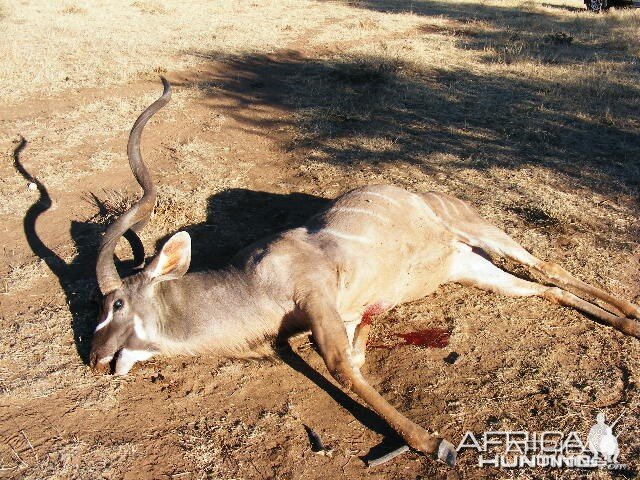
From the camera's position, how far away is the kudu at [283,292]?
4.05 m

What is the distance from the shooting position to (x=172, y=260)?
4.28 metres

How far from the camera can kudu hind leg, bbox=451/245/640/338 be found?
4832 mm

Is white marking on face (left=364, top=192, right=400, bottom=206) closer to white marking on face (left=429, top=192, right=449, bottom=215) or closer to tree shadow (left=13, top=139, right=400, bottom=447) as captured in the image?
white marking on face (left=429, top=192, right=449, bottom=215)

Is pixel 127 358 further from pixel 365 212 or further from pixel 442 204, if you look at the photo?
pixel 442 204

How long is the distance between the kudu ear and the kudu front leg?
3.07ft

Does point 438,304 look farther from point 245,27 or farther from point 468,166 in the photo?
point 245,27

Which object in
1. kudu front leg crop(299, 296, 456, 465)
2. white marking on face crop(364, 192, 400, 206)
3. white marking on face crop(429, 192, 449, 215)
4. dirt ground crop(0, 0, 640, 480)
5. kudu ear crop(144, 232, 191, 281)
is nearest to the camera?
kudu front leg crop(299, 296, 456, 465)

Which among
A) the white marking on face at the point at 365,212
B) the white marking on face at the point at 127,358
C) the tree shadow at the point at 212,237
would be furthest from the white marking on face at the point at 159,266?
the white marking on face at the point at 365,212

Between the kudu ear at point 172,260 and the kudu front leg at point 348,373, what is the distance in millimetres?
937

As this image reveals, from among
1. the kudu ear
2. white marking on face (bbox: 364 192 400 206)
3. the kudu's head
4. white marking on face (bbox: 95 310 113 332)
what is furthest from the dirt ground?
white marking on face (bbox: 364 192 400 206)

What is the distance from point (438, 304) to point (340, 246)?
3.48ft

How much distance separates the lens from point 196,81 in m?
10.4

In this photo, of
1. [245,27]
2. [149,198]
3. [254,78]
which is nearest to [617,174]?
[149,198]

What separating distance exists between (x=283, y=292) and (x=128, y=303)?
1.07m
